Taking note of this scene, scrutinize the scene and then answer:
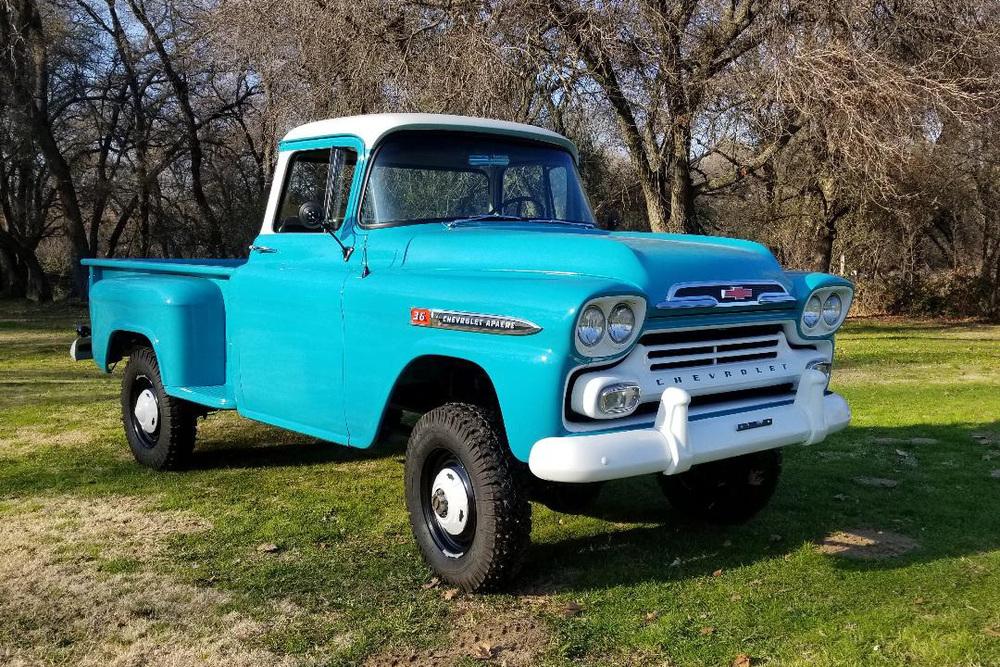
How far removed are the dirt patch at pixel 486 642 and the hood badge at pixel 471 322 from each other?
3.77 feet

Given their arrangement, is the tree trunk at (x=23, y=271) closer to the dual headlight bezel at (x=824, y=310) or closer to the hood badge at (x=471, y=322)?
the hood badge at (x=471, y=322)

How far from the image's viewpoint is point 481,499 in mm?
3961

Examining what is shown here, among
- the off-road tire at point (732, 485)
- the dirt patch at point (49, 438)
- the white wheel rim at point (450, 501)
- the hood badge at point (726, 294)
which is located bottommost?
the dirt patch at point (49, 438)

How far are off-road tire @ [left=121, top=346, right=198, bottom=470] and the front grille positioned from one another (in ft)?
11.5

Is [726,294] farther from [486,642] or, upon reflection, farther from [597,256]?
[486,642]

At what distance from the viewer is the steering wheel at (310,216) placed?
4855mm

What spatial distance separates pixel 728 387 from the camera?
13.7 feet

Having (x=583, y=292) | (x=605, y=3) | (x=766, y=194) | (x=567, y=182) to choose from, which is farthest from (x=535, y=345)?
(x=766, y=194)

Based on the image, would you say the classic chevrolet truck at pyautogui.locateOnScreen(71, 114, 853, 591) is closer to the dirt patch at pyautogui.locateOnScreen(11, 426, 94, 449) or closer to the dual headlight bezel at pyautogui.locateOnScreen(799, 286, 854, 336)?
the dual headlight bezel at pyautogui.locateOnScreen(799, 286, 854, 336)

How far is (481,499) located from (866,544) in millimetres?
2096

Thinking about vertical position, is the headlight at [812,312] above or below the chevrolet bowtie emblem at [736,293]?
below

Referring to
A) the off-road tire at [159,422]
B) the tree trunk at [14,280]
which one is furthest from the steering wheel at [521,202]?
the tree trunk at [14,280]

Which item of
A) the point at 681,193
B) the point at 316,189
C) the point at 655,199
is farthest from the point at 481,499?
the point at 681,193

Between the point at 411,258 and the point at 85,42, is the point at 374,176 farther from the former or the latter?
the point at 85,42
